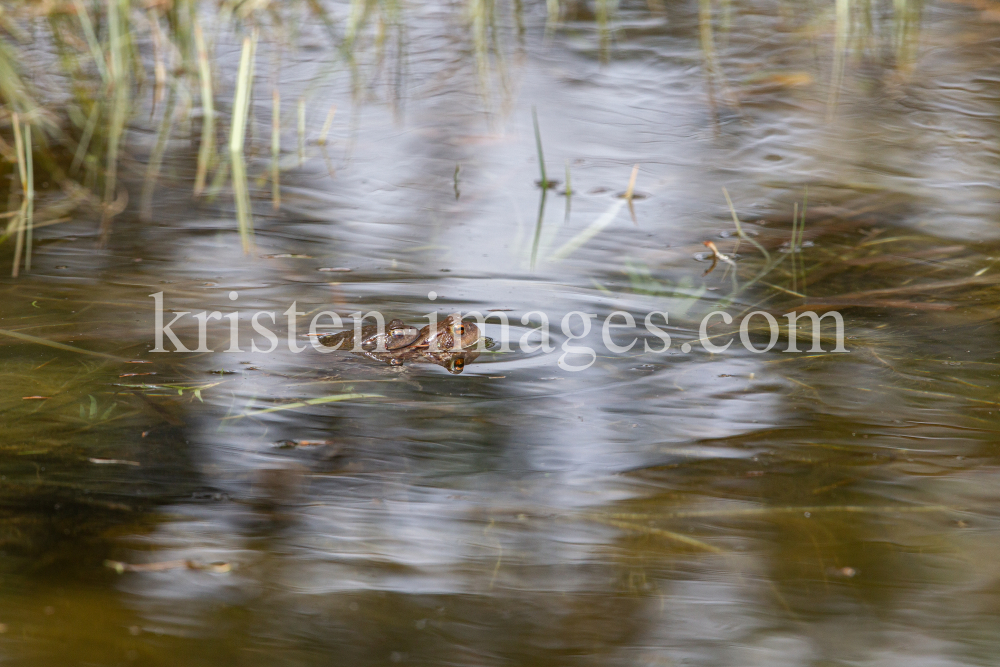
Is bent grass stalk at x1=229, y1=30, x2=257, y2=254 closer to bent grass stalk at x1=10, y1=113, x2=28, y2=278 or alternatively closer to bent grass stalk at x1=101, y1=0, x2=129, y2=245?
bent grass stalk at x1=101, y1=0, x2=129, y2=245

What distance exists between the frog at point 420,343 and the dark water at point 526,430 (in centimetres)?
7

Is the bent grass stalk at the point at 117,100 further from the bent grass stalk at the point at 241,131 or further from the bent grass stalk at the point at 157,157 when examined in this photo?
the bent grass stalk at the point at 241,131

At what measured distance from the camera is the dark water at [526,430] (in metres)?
1.39

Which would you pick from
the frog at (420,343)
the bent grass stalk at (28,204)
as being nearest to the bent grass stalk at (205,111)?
the bent grass stalk at (28,204)

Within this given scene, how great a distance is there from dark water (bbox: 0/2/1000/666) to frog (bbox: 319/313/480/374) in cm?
7

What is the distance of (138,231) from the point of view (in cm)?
320

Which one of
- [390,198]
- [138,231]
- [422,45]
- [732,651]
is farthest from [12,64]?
[732,651]

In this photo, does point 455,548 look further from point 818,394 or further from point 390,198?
point 390,198

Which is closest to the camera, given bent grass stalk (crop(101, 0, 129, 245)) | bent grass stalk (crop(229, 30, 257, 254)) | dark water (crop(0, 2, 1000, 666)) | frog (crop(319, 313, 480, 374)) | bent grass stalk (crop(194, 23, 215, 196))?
dark water (crop(0, 2, 1000, 666))

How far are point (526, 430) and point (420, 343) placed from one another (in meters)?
0.55

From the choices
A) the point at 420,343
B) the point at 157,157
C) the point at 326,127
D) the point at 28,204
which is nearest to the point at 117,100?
the point at 157,157

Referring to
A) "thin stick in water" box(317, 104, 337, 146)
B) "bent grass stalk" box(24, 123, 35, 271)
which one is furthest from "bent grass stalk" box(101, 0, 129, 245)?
"thin stick in water" box(317, 104, 337, 146)

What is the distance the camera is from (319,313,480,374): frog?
2.40m

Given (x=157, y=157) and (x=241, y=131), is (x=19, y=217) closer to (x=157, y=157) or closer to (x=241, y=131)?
(x=157, y=157)
